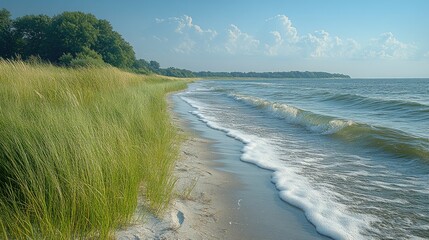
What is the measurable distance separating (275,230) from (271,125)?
8281mm

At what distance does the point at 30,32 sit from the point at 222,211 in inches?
2080

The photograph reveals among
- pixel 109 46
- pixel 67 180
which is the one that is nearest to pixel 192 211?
pixel 67 180

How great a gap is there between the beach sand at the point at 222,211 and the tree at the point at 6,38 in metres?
48.5

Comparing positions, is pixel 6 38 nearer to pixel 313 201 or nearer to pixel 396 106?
pixel 396 106

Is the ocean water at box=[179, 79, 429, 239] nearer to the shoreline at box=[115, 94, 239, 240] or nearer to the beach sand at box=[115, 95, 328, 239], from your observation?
the beach sand at box=[115, 95, 328, 239]

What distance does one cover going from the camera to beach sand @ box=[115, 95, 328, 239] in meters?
3.07

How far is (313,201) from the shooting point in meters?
4.16

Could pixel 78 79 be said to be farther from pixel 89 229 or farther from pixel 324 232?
pixel 324 232

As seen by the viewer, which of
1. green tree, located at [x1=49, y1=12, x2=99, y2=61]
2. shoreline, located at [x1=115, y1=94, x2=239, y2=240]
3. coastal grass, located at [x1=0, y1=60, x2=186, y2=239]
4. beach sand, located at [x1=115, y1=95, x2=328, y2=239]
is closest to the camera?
coastal grass, located at [x1=0, y1=60, x2=186, y2=239]

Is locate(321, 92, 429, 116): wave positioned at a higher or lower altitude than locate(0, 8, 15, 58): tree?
lower

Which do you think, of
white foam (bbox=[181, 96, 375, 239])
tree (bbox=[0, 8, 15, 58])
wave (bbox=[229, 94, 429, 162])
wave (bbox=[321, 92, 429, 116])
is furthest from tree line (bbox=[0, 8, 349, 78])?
white foam (bbox=[181, 96, 375, 239])

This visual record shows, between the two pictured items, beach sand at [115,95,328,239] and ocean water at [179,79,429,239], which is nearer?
beach sand at [115,95,328,239]

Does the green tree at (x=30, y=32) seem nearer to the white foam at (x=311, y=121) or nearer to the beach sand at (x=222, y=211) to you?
the white foam at (x=311, y=121)

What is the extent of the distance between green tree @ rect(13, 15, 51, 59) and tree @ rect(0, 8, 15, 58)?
0.77m
